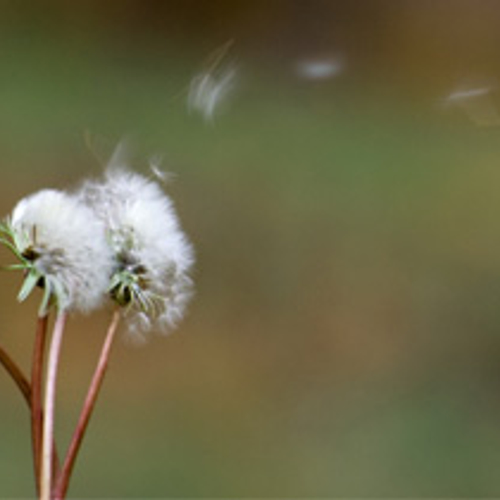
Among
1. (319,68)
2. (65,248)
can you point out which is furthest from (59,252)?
(319,68)

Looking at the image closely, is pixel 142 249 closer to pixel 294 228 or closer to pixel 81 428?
pixel 81 428

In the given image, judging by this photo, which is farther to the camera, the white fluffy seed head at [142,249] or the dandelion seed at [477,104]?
the dandelion seed at [477,104]

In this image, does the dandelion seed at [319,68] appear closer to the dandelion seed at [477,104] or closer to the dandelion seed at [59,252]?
the dandelion seed at [477,104]

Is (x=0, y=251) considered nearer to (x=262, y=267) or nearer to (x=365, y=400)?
(x=262, y=267)

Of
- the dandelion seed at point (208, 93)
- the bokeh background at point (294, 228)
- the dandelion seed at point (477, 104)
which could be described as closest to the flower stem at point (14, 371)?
the bokeh background at point (294, 228)

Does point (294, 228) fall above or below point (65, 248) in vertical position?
above

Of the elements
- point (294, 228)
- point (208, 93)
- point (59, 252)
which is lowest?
point (59, 252)

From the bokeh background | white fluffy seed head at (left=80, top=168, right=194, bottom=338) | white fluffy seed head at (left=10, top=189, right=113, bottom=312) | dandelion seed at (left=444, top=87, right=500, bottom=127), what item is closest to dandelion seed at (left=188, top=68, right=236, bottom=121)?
the bokeh background
